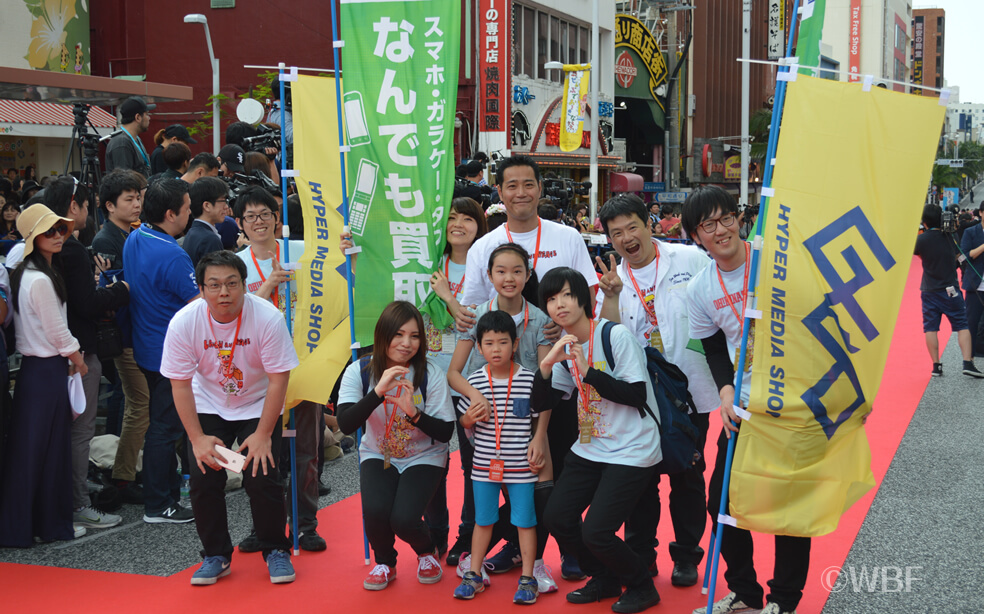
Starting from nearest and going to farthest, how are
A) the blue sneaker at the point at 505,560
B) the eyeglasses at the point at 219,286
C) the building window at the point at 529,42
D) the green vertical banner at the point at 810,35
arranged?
the green vertical banner at the point at 810,35 → the eyeglasses at the point at 219,286 → the blue sneaker at the point at 505,560 → the building window at the point at 529,42

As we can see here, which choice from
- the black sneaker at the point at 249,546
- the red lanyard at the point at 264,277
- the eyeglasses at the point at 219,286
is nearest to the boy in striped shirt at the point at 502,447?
the eyeglasses at the point at 219,286

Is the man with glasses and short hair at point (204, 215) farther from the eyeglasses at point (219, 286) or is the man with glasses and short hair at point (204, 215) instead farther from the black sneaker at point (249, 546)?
the black sneaker at point (249, 546)

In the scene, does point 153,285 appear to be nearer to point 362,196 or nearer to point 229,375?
point 229,375

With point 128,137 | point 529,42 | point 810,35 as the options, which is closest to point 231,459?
point 810,35

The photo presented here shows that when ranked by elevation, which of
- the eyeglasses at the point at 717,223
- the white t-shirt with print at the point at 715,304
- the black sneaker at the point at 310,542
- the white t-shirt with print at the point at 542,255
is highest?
the eyeglasses at the point at 717,223

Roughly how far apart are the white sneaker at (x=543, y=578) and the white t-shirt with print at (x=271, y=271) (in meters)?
1.82

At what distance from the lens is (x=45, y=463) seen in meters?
4.59

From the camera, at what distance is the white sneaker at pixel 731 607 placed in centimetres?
355

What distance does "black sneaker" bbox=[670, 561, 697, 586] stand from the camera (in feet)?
13.0

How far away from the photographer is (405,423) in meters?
4.02

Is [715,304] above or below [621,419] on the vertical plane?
above

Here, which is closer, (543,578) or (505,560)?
(543,578)

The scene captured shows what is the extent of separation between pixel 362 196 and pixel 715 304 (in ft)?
5.76

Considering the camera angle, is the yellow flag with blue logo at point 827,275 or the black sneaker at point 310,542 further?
the black sneaker at point 310,542
